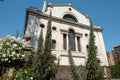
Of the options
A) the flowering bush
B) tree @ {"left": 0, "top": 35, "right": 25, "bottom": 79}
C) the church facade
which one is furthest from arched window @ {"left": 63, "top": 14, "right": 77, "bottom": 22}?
tree @ {"left": 0, "top": 35, "right": 25, "bottom": 79}

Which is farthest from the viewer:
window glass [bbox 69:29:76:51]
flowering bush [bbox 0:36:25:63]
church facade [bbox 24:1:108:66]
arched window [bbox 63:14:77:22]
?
arched window [bbox 63:14:77:22]

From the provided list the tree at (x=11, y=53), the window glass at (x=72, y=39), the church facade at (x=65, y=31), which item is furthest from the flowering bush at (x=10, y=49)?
the window glass at (x=72, y=39)

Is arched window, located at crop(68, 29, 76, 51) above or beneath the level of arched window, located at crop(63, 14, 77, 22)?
beneath

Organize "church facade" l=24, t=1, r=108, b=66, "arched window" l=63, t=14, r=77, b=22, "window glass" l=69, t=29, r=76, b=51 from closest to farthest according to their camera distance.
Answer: "church facade" l=24, t=1, r=108, b=66 → "window glass" l=69, t=29, r=76, b=51 → "arched window" l=63, t=14, r=77, b=22

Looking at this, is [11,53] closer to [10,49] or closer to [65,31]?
[10,49]

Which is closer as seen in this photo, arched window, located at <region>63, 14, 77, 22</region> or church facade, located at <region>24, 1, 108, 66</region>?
church facade, located at <region>24, 1, 108, 66</region>

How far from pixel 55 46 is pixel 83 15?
9.84 metres

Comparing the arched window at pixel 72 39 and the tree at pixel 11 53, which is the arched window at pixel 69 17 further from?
the tree at pixel 11 53

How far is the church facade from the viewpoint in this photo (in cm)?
2014

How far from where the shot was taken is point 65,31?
2242cm

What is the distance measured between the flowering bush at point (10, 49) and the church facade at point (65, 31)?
5.12 m

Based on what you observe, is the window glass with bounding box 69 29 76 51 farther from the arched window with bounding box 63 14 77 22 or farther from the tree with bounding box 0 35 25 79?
the tree with bounding box 0 35 25 79

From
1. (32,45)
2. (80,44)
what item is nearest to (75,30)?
(80,44)

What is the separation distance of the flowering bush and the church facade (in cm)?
512
